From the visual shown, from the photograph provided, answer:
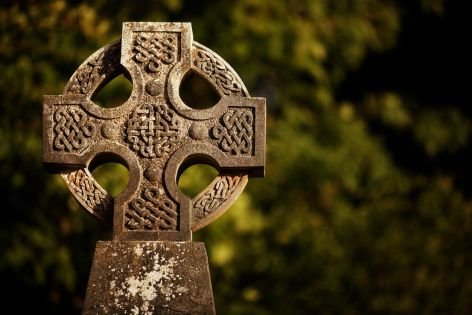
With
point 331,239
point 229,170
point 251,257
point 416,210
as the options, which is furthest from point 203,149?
point 416,210

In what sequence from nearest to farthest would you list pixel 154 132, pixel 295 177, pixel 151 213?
pixel 151 213 < pixel 154 132 < pixel 295 177

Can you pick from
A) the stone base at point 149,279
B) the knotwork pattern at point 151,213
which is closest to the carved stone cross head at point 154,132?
the knotwork pattern at point 151,213

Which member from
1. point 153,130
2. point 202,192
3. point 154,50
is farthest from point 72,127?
point 202,192

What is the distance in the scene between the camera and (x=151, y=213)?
3938mm

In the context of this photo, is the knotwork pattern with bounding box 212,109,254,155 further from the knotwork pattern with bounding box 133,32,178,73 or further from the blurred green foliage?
the blurred green foliage

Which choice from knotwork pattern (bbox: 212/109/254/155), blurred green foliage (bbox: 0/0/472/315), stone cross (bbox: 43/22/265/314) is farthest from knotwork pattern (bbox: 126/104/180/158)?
blurred green foliage (bbox: 0/0/472/315)

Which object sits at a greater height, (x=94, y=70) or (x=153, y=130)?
(x=94, y=70)

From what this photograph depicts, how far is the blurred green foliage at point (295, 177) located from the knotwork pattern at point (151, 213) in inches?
122

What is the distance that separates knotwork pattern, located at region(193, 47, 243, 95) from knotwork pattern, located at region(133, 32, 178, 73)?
0.13 meters

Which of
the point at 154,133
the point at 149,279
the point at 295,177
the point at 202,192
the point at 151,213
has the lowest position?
the point at 149,279

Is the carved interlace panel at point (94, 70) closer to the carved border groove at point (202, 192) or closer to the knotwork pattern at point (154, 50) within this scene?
the carved border groove at point (202, 192)

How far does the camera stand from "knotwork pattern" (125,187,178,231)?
3.92 meters

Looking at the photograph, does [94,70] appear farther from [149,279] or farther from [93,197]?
[149,279]

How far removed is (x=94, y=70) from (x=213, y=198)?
862 millimetres
